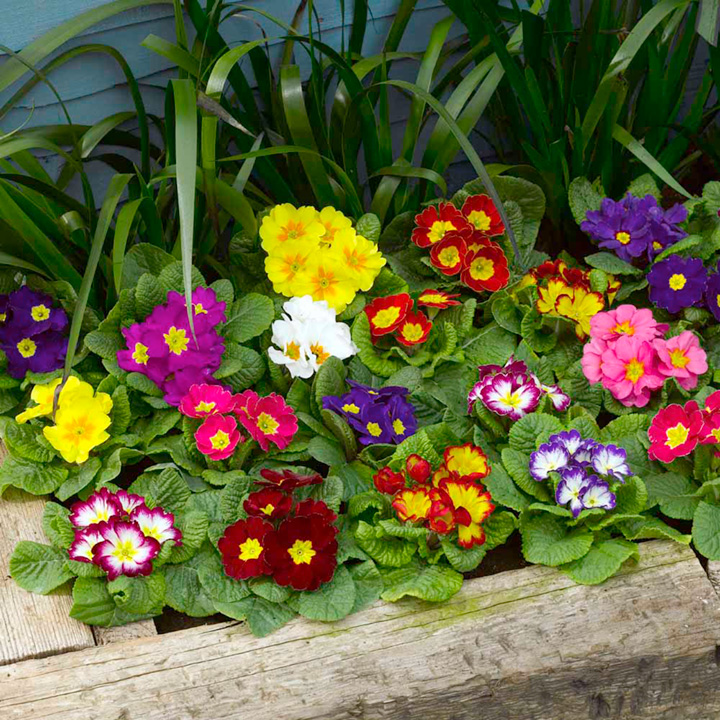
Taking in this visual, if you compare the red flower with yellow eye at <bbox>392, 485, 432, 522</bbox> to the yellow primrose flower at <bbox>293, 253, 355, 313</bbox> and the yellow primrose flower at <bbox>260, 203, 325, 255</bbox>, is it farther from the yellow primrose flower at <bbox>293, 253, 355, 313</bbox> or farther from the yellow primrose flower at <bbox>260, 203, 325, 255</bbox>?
the yellow primrose flower at <bbox>260, 203, 325, 255</bbox>

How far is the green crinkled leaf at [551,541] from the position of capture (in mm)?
1583

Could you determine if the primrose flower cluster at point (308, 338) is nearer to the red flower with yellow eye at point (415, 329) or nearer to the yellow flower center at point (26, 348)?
the red flower with yellow eye at point (415, 329)

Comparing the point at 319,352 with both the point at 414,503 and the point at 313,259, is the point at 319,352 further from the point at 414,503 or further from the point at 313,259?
the point at 414,503

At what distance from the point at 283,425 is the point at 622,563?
610 millimetres

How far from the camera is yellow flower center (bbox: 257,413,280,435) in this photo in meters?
1.70

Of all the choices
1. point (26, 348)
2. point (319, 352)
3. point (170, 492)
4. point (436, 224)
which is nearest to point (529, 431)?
point (319, 352)

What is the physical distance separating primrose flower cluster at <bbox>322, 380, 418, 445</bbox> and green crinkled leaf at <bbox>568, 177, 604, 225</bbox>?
61 centimetres

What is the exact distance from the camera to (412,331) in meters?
1.87

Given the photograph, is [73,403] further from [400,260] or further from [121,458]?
[400,260]

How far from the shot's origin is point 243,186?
6.24ft

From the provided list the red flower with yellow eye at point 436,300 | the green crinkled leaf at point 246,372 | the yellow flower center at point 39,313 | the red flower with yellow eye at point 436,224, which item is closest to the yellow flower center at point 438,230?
the red flower with yellow eye at point 436,224

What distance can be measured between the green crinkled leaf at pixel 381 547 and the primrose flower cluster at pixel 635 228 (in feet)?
2.63

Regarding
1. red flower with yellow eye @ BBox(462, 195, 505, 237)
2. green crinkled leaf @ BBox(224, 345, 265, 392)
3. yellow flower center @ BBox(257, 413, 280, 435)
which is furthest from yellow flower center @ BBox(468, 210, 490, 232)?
yellow flower center @ BBox(257, 413, 280, 435)

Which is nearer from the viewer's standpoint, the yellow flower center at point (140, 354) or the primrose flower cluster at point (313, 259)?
the yellow flower center at point (140, 354)
